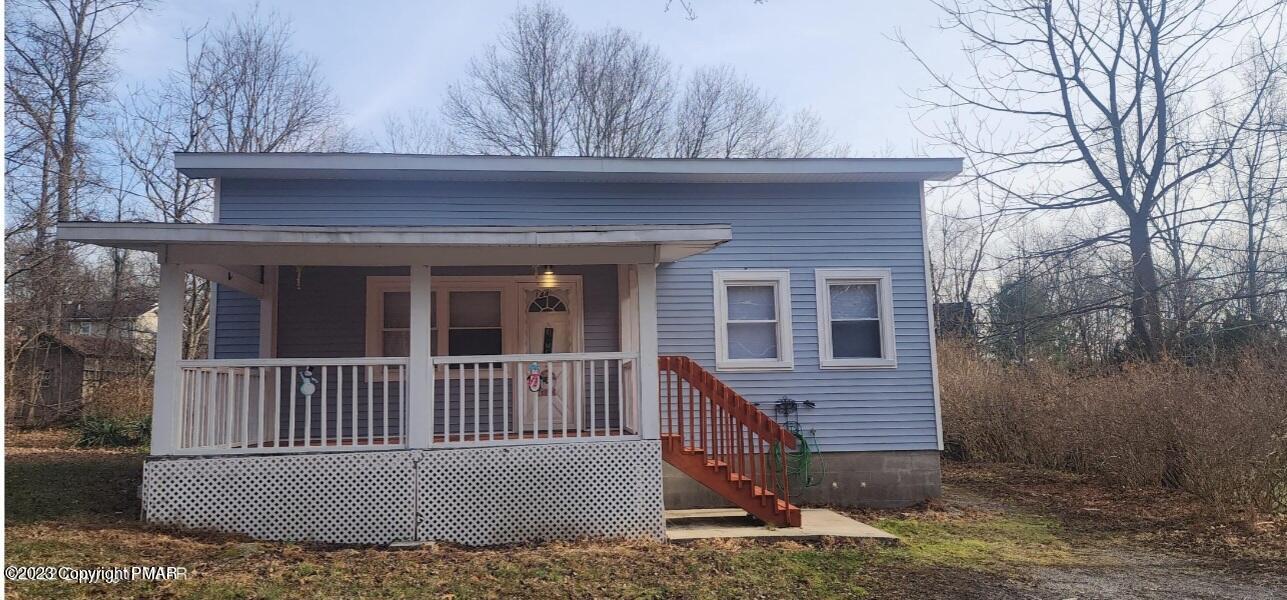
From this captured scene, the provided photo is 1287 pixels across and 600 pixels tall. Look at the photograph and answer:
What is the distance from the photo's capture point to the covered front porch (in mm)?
7059

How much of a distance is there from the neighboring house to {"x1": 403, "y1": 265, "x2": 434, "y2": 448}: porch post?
1602cm

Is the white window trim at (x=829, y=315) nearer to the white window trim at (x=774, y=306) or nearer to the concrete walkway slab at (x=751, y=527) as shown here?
the white window trim at (x=774, y=306)

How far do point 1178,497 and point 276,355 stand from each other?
34.4 ft

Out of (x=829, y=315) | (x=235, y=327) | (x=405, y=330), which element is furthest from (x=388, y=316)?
(x=829, y=315)

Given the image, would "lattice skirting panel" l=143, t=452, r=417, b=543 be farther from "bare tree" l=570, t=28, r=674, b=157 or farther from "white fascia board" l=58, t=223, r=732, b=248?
"bare tree" l=570, t=28, r=674, b=157

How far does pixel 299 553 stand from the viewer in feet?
21.6

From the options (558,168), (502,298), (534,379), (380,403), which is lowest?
(380,403)

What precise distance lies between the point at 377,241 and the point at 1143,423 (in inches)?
374

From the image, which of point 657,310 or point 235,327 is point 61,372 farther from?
point 657,310

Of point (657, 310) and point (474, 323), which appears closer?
point (657, 310)

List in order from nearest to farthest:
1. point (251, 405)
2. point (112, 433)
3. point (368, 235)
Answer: point (368, 235)
point (251, 405)
point (112, 433)

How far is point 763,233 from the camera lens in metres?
9.92

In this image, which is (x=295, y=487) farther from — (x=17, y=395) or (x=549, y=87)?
(x=549, y=87)
